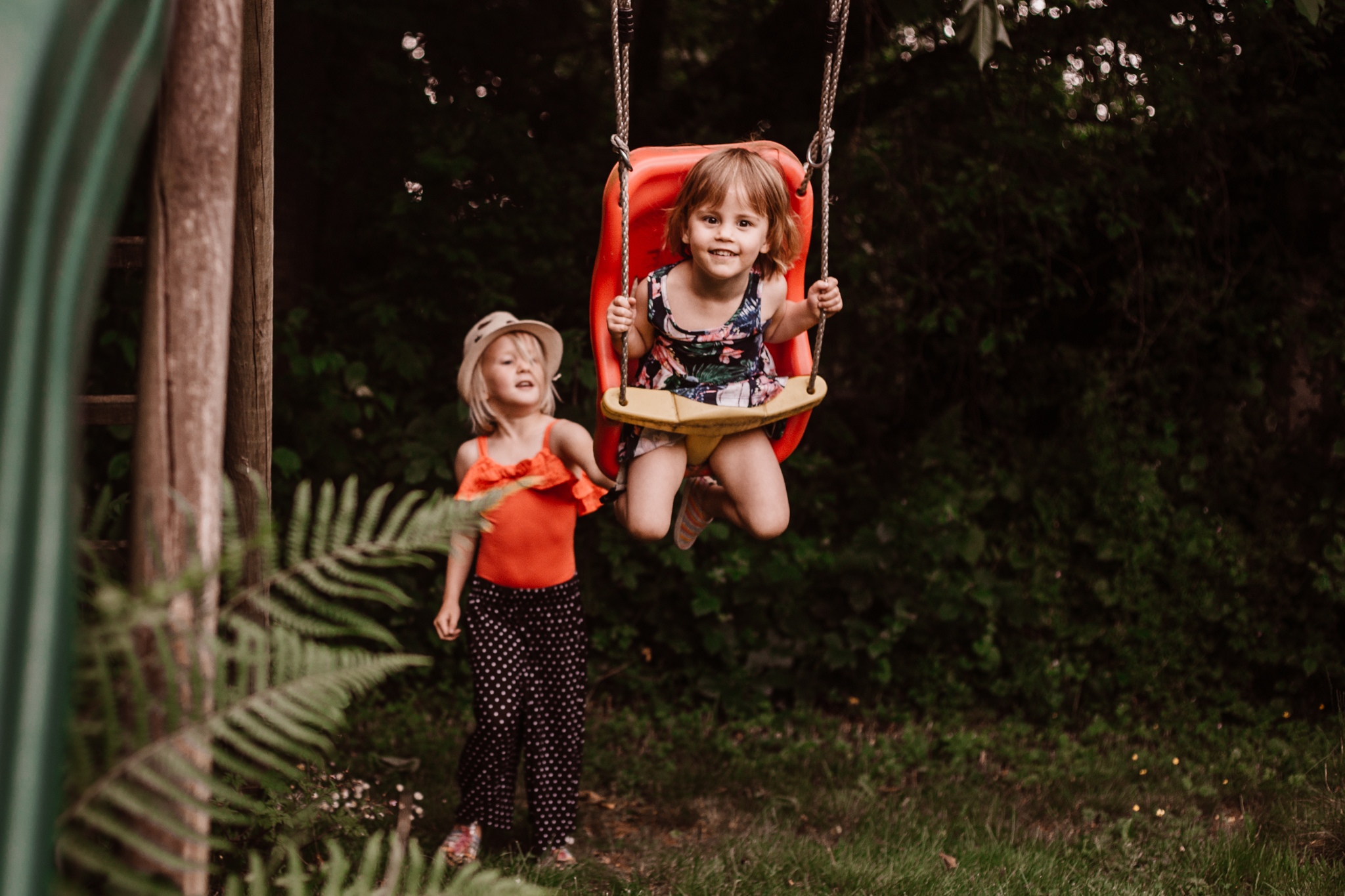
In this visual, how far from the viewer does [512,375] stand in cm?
323

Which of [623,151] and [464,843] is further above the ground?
[623,151]

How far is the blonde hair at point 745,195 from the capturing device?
8.68ft

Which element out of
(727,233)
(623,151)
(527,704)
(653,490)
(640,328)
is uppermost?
(623,151)

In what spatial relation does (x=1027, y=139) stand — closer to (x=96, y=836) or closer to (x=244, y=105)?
(x=244, y=105)

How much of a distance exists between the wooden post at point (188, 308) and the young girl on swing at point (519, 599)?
1.98 m

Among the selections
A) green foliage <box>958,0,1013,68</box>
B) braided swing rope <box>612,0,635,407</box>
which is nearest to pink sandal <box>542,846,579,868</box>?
braided swing rope <box>612,0,635,407</box>

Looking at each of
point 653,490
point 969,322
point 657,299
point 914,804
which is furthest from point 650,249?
point 969,322

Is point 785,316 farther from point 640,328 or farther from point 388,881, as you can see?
point 388,881

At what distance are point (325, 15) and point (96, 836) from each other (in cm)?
428

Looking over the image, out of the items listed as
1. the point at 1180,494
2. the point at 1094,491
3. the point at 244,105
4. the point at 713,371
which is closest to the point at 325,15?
the point at 244,105

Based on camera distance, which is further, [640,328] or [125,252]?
[640,328]

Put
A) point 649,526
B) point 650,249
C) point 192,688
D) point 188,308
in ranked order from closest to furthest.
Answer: point 192,688, point 188,308, point 649,526, point 650,249

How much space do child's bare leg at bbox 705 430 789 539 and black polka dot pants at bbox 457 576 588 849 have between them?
2.48ft

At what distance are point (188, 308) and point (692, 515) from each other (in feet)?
6.97
